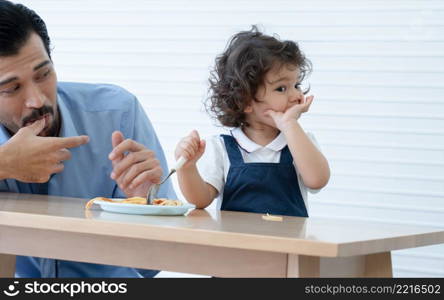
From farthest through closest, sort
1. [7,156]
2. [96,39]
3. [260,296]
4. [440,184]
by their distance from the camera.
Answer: [96,39], [440,184], [7,156], [260,296]

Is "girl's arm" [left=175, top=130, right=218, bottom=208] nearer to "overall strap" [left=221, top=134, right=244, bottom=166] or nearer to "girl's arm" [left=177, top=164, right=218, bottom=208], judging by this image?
"girl's arm" [left=177, top=164, right=218, bottom=208]

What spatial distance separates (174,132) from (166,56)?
14.5 inches

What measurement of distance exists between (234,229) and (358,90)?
2152 mm

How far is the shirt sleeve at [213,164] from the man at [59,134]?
16 cm

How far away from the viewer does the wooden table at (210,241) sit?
4.45ft

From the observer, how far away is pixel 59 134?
234cm

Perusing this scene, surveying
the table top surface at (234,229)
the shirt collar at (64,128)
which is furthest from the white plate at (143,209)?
the shirt collar at (64,128)

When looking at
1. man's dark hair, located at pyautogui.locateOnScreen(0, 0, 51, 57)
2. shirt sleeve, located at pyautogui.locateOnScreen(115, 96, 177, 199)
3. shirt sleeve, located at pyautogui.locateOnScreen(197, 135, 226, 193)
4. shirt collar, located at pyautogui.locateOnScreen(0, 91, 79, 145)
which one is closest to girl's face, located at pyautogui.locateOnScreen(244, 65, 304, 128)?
shirt sleeve, located at pyautogui.locateOnScreen(197, 135, 226, 193)

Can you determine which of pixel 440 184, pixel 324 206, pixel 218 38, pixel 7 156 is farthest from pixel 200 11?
pixel 7 156

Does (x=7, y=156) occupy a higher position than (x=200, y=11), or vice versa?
(x=200, y=11)

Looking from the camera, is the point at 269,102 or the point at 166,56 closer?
the point at 269,102

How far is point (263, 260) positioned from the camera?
55.3 inches

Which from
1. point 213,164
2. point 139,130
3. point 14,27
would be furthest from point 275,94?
point 14,27

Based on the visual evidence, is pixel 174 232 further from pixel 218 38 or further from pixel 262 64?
pixel 218 38
